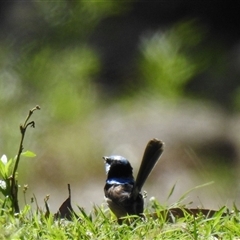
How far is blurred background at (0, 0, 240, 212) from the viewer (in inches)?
253

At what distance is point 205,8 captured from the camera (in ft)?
23.2

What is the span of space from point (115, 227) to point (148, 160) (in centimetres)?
61

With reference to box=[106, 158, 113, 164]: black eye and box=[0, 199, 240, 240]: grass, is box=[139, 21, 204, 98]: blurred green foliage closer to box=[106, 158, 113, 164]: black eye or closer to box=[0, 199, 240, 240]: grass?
box=[106, 158, 113, 164]: black eye

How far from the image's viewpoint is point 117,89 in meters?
6.90

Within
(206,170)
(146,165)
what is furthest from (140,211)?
(206,170)

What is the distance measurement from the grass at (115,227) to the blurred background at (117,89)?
2.46 meters

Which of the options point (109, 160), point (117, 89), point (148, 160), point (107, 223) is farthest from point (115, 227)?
point (117, 89)

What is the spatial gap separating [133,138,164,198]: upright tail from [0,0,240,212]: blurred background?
2.03m

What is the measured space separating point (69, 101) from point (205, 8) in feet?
4.11

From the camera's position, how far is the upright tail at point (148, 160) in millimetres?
4086

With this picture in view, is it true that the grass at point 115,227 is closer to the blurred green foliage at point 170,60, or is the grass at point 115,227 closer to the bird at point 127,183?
the bird at point 127,183

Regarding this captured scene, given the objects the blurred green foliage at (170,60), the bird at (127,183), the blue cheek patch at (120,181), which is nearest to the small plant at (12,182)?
the bird at (127,183)

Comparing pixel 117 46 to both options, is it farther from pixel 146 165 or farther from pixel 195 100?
pixel 146 165

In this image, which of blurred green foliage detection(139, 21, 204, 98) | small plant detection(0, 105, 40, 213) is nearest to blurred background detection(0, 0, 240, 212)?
blurred green foliage detection(139, 21, 204, 98)
